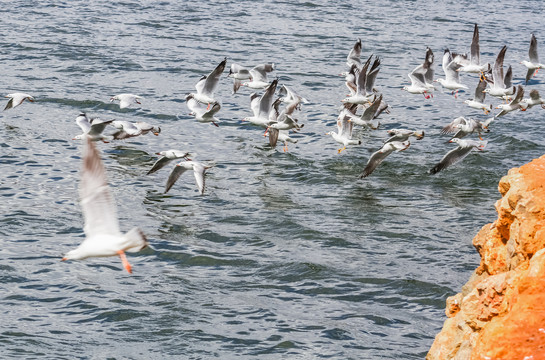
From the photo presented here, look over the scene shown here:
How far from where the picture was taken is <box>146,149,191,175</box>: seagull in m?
14.7

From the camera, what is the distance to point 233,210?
44.2ft

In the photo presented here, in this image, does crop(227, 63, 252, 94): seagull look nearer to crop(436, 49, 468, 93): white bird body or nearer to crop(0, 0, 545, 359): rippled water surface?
crop(0, 0, 545, 359): rippled water surface

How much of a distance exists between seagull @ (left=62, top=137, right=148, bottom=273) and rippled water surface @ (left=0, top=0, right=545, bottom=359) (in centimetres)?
206

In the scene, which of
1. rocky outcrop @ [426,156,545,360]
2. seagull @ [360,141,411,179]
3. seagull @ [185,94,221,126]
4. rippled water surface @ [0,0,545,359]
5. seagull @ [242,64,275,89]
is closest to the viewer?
rocky outcrop @ [426,156,545,360]

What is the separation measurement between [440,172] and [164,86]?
28.5 feet

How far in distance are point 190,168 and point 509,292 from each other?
369 inches

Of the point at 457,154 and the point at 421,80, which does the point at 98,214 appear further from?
the point at 421,80

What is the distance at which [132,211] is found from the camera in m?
13.4

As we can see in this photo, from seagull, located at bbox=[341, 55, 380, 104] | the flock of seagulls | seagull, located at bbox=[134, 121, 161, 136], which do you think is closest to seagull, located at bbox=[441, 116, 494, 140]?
the flock of seagulls

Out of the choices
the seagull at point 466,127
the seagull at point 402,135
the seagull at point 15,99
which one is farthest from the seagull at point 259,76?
the seagull at point 15,99

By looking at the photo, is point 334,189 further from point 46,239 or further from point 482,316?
point 482,316

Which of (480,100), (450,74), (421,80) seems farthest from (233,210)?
(450,74)

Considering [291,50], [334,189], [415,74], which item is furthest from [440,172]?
[291,50]

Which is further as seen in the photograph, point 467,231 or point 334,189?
point 334,189
